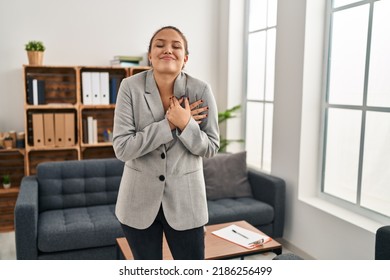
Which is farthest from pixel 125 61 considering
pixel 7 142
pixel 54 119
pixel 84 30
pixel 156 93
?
pixel 156 93

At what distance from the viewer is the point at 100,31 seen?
3918mm

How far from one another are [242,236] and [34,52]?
242 cm

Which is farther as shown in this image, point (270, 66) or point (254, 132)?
point (254, 132)

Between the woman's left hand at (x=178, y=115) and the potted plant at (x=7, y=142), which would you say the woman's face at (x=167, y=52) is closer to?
the woman's left hand at (x=178, y=115)

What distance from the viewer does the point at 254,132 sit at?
4039mm

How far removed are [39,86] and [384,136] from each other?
2.86m

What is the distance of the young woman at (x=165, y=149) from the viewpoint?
135 centimetres

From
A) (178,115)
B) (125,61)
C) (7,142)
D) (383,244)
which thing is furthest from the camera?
(125,61)

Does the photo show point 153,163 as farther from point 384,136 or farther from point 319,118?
point 319,118

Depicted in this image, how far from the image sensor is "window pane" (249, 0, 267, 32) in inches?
152

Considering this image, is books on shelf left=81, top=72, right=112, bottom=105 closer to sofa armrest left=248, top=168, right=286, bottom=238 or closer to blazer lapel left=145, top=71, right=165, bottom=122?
sofa armrest left=248, top=168, right=286, bottom=238

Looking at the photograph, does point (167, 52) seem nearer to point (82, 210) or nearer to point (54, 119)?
point (82, 210)

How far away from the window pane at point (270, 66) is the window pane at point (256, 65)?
97 millimetres
